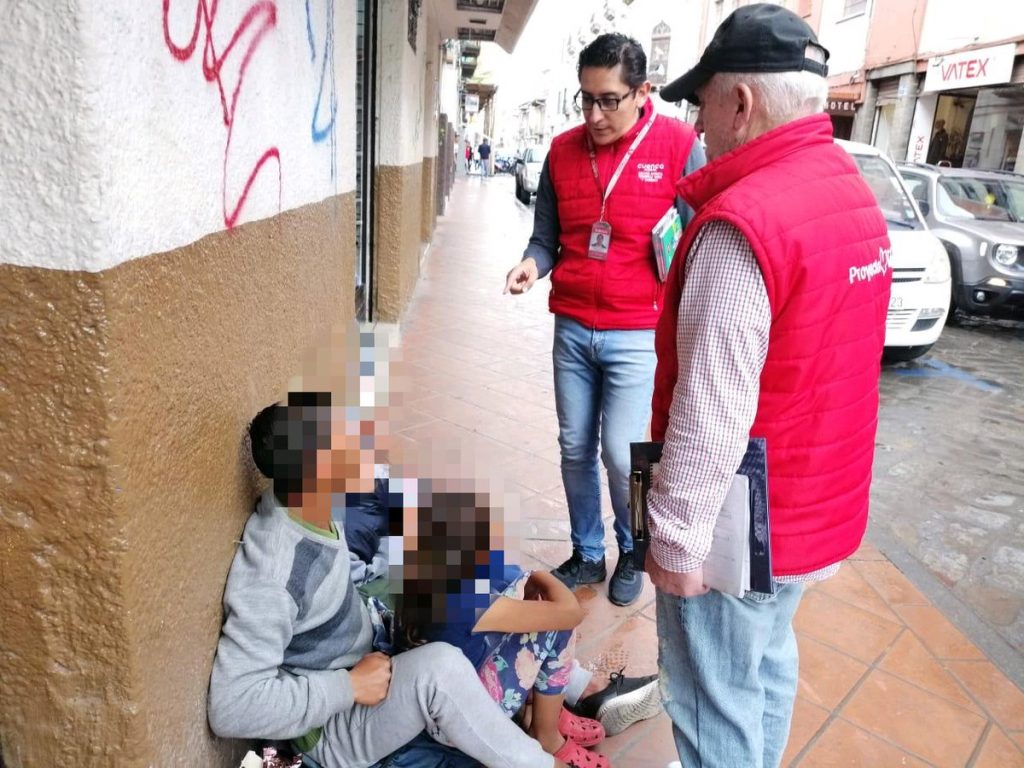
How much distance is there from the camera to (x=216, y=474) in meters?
1.54

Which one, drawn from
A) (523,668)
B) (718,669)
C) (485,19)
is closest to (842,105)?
(485,19)

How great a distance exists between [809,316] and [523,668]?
45.4 inches

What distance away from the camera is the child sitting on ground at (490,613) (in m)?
1.74

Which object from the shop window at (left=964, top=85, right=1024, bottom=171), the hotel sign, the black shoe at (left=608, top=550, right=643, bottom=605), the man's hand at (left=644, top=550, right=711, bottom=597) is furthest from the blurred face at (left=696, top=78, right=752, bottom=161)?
the hotel sign

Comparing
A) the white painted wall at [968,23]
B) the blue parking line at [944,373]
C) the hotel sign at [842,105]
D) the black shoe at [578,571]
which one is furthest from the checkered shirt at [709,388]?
the hotel sign at [842,105]

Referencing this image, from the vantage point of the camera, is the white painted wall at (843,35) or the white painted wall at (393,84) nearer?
the white painted wall at (393,84)

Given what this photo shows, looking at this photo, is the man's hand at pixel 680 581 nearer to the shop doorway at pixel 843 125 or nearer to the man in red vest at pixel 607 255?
the man in red vest at pixel 607 255

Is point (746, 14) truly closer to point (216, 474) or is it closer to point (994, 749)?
point (216, 474)

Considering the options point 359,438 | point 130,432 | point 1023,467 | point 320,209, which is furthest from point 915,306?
point 130,432

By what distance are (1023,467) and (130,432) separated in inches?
203

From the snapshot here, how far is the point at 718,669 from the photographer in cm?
165

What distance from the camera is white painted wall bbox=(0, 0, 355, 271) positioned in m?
0.98

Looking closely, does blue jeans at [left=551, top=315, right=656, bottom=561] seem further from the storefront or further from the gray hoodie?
the storefront

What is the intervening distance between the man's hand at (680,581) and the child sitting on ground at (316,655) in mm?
528
